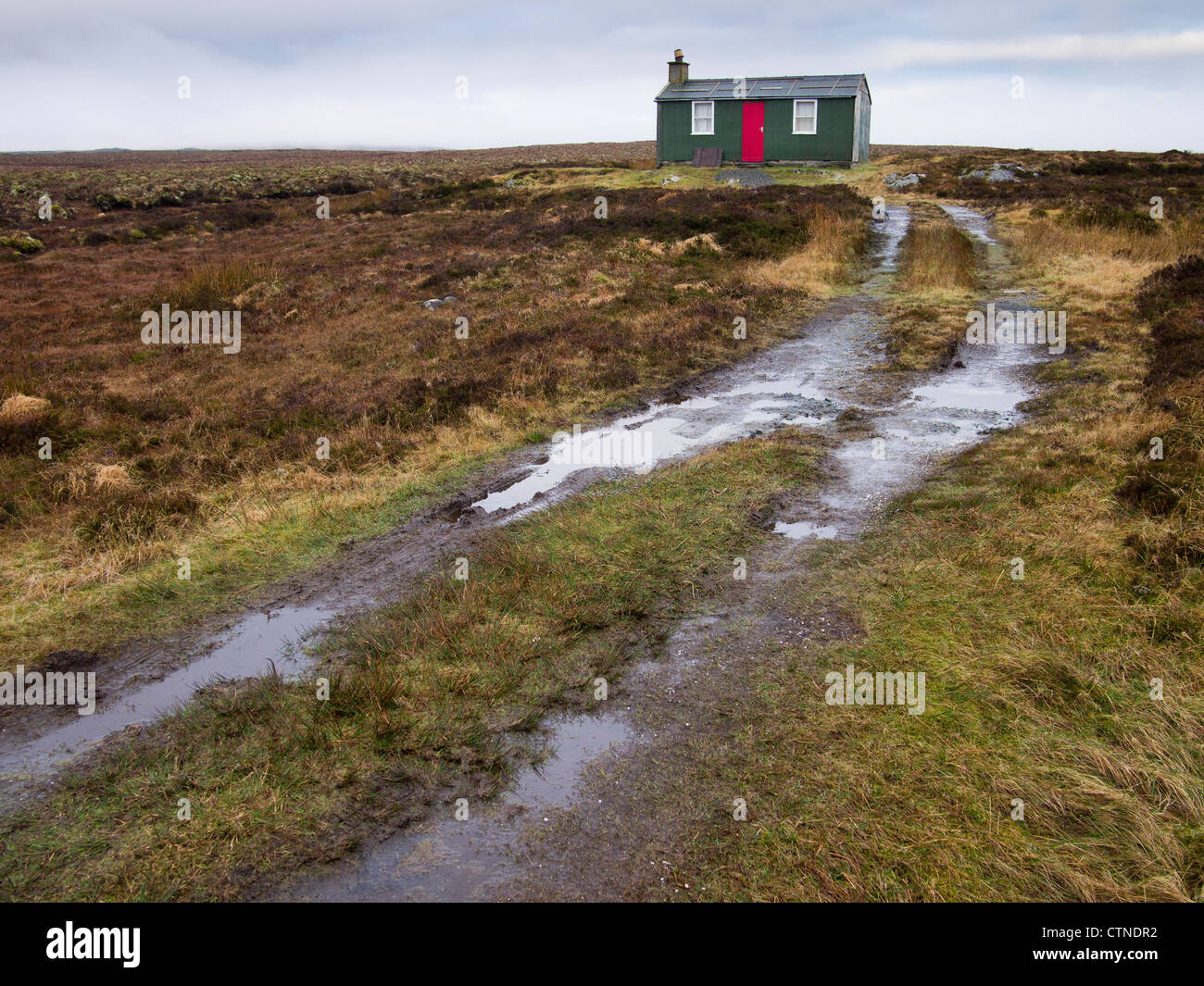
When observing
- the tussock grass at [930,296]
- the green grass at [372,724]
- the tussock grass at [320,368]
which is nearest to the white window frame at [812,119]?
the tussock grass at [320,368]

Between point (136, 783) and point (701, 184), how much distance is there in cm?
3789

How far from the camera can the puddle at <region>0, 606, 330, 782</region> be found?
5.09m

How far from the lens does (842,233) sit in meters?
24.7

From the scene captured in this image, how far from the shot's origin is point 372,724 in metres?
5.19

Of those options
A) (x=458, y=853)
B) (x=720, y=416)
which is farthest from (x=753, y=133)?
(x=458, y=853)

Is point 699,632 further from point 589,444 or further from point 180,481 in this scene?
point 180,481

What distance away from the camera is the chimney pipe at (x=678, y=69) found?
45312 millimetres

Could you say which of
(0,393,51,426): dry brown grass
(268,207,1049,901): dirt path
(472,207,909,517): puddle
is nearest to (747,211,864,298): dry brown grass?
(472,207,909,517): puddle

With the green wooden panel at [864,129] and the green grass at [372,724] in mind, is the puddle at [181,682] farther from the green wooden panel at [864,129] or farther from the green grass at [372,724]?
the green wooden panel at [864,129]

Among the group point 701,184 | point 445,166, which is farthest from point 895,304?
point 445,166

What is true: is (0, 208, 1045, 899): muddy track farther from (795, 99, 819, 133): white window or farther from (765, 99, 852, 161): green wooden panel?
(795, 99, 819, 133): white window

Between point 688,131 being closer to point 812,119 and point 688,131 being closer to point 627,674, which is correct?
point 812,119

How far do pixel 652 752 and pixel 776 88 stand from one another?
148ft

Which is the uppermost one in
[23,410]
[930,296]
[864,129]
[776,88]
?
[776,88]
